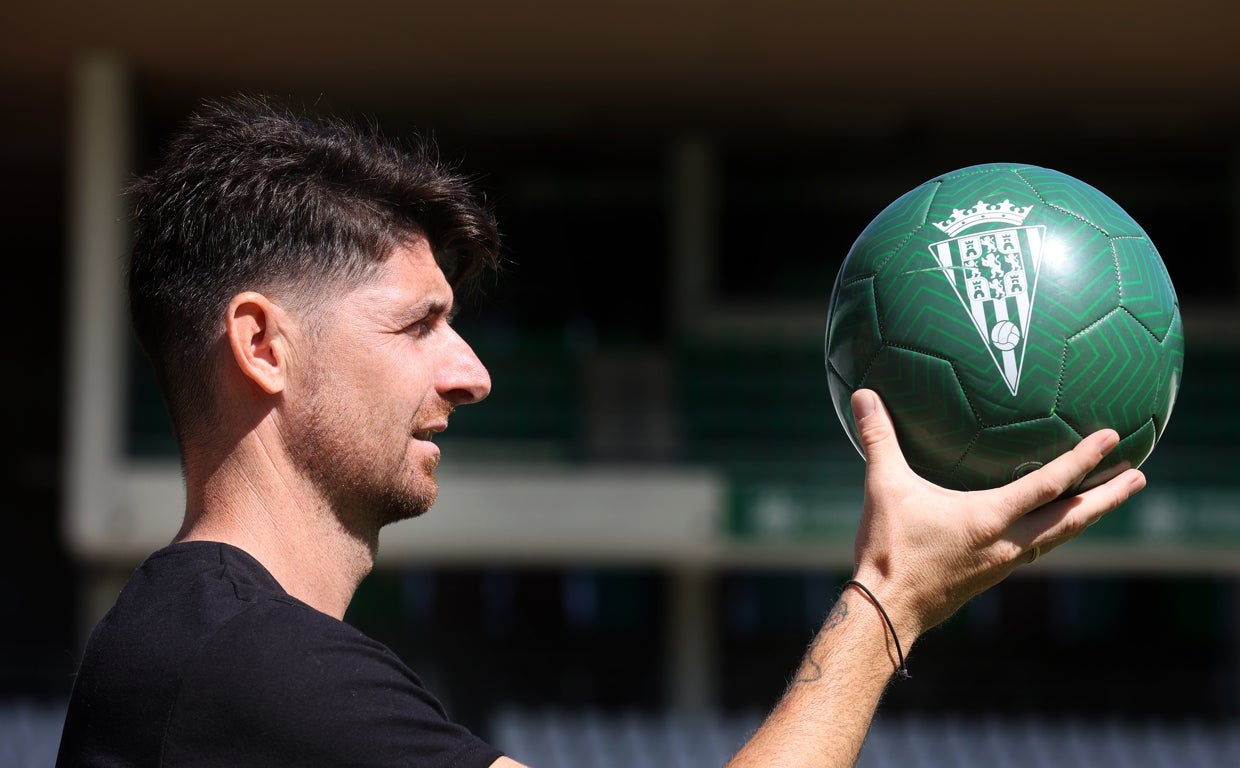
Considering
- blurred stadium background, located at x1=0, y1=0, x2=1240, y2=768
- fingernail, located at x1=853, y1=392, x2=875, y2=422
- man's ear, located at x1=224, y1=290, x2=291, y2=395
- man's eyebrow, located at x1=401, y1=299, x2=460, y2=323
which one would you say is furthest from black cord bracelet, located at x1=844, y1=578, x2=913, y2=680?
blurred stadium background, located at x1=0, y1=0, x2=1240, y2=768

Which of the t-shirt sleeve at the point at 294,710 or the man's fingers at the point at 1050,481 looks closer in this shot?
the t-shirt sleeve at the point at 294,710

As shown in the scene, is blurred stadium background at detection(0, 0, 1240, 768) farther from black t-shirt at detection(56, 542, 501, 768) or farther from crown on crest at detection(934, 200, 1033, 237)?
black t-shirt at detection(56, 542, 501, 768)

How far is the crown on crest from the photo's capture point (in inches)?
84.8

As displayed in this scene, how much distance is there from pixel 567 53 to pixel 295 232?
379 inches

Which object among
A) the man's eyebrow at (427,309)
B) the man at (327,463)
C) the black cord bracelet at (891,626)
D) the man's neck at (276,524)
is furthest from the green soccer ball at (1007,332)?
the man's neck at (276,524)

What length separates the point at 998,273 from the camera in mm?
2096

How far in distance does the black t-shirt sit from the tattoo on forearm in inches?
15.6

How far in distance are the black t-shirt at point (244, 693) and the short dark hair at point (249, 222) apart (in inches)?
13.1

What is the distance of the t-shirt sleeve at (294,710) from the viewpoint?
1.52m

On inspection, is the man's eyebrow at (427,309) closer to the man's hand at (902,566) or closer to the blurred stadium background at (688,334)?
the man's hand at (902,566)

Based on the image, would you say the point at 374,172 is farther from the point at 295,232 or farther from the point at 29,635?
the point at 29,635

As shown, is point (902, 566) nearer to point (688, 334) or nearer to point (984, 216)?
point (984, 216)

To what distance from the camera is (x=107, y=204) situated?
11.1 metres

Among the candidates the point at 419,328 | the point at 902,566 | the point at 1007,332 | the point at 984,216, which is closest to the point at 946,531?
the point at 902,566
